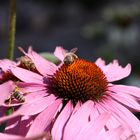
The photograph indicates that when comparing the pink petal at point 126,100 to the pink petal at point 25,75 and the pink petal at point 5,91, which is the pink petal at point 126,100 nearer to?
the pink petal at point 25,75

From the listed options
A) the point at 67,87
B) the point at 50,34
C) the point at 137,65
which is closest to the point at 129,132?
the point at 67,87

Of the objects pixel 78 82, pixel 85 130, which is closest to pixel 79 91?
pixel 78 82

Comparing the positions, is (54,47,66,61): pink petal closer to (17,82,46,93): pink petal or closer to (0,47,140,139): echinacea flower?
(0,47,140,139): echinacea flower

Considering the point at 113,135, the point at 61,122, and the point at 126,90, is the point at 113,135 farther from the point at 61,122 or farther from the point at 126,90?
the point at 126,90

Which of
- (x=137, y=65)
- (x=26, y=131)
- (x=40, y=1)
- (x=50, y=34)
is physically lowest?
(x=26, y=131)

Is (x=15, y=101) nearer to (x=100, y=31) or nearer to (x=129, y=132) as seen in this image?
(x=129, y=132)

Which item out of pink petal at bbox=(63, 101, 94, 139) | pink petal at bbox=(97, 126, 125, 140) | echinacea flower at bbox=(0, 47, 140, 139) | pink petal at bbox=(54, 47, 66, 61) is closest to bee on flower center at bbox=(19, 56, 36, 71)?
echinacea flower at bbox=(0, 47, 140, 139)
